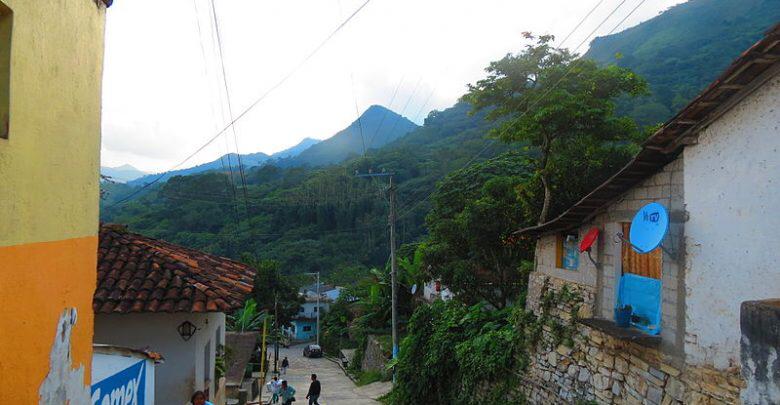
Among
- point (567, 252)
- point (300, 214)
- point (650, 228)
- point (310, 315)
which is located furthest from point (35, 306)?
point (300, 214)

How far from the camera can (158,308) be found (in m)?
7.46

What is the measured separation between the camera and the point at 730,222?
6.17 metres

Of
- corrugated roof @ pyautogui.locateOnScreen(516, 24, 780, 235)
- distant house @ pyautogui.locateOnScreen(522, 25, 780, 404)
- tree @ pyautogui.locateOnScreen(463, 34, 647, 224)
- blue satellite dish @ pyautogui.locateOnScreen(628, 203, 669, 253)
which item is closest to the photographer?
corrugated roof @ pyautogui.locateOnScreen(516, 24, 780, 235)

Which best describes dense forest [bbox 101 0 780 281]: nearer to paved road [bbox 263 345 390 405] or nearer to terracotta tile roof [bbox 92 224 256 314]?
paved road [bbox 263 345 390 405]

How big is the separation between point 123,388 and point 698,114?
281 inches

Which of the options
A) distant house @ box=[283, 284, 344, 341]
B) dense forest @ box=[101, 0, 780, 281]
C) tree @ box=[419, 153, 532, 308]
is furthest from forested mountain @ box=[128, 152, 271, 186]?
distant house @ box=[283, 284, 344, 341]

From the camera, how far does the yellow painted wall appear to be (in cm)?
267

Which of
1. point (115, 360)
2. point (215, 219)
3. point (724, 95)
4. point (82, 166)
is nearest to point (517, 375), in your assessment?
point (724, 95)

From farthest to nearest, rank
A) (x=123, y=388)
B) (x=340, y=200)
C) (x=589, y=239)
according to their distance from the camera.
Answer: (x=340, y=200), (x=589, y=239), (x=123, y=388)

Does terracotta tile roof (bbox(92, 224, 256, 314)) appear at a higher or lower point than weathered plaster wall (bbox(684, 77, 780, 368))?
lower

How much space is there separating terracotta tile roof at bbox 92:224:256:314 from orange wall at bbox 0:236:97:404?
3554mm

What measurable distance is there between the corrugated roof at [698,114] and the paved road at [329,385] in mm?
13571

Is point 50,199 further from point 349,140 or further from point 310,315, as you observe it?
point 349,140

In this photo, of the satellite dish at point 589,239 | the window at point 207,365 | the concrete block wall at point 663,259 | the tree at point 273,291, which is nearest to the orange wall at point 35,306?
the window at point 207,365
